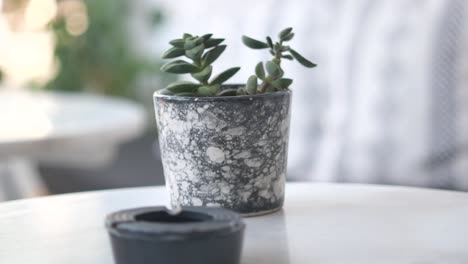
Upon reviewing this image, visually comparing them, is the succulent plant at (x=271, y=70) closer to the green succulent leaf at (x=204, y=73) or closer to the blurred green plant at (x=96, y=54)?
the green succulent leaf at (x=204, y=73)

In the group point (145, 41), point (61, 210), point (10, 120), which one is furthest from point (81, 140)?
point (145, 41)

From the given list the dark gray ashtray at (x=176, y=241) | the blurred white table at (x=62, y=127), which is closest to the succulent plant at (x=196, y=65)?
the dark gray ashtray at (x=176, y=241)

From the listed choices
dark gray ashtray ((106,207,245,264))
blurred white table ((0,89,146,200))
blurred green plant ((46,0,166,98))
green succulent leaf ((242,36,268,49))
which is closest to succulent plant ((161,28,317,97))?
green succulent leaf ((242,36,268,49))

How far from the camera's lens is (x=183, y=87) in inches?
24.1

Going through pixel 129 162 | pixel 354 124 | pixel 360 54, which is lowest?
pixel 129 162

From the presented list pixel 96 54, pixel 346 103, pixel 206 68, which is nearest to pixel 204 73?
pixel 206 68

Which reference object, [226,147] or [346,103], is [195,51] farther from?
[346,103]

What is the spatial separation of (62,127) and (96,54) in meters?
2.12

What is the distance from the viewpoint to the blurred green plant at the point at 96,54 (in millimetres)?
3348

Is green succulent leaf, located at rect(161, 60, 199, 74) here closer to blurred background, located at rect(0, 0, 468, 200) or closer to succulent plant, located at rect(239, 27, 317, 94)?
succulent plant, located at rect(239, 27, 317, 94)

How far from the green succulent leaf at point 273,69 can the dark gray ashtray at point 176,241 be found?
179 millimetres

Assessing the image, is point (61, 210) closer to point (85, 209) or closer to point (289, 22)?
point (85, 209)

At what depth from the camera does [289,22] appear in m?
1.62

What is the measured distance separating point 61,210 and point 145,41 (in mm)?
2954
